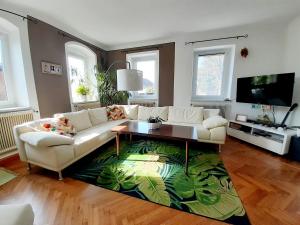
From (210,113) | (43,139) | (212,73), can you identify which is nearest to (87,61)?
(43,139)

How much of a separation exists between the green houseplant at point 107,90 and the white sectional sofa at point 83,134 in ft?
2.13

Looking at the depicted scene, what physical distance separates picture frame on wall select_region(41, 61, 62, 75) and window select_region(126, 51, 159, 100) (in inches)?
76.0

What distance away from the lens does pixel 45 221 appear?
1.29 m

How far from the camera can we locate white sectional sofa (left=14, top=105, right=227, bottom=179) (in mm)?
1801

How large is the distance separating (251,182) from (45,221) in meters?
2.22

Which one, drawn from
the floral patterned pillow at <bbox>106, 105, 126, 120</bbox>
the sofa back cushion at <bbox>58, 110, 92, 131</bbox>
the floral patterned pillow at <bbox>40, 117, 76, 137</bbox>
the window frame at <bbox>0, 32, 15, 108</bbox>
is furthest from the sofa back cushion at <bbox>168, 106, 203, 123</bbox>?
the window frame at <bbox>0, 32, 15, 108</bbox>

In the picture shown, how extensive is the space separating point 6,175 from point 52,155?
82 centimetres

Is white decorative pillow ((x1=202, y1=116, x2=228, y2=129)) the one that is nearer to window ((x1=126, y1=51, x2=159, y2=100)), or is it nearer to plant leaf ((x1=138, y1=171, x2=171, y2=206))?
plant leaf ((x1=138, y1=171, x2=171, y2=206))

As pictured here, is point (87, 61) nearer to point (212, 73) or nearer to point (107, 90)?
point (107, 90)

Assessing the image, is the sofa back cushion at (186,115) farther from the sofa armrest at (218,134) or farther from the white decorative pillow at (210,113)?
the sofa armrest at (218,134)

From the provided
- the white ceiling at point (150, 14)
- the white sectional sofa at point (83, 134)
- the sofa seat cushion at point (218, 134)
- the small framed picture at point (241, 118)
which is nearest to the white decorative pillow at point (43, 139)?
the white sectional sofa at point (83, 134)

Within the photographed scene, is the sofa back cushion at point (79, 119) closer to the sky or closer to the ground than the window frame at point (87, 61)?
closer to the ground

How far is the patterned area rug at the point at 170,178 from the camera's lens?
145 cm

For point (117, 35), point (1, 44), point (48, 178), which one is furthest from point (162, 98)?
point (1, 44)
